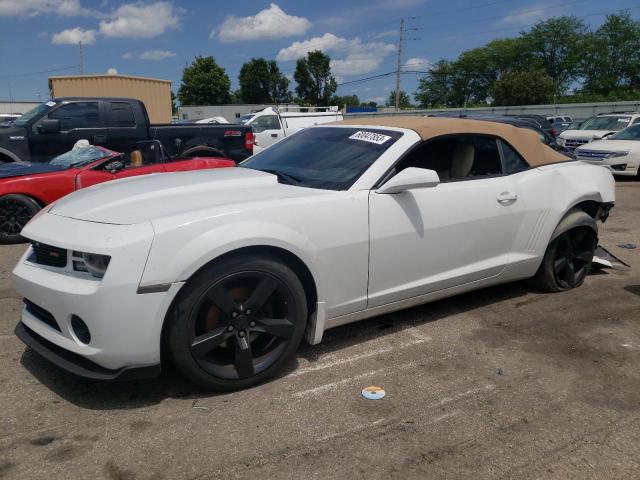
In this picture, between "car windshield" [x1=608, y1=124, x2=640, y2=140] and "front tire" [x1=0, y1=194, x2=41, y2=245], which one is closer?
"front tire" [x1=0, y1=194, x2=41, y2=245]

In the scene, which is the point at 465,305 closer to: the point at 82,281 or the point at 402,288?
the point at 402,288

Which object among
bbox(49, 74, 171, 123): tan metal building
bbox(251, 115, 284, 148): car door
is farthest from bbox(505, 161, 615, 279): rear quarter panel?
bbox(49, 74, 171, 123): tan metal building

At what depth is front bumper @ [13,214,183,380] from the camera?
250cm

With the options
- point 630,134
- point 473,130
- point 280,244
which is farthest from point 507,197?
point 630,134

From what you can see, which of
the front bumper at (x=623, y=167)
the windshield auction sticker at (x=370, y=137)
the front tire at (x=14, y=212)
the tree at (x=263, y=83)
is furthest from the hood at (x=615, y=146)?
the tree at (x=263, y=83)

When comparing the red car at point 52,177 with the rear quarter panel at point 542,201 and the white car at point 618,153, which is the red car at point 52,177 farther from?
the white car at point 618,153

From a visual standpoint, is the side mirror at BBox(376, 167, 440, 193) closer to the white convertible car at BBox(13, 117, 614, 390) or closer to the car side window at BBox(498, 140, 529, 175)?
the white convertible car at BBox(13, 117, 614, 390)

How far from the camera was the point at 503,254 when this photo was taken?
4.07 metres

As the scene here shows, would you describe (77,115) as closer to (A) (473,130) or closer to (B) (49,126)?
(B) (49,126)

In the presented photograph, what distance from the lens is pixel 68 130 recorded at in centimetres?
906

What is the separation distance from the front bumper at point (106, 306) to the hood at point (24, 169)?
432 centimetres

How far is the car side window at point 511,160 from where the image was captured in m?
4.19

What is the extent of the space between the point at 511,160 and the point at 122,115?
7470mm

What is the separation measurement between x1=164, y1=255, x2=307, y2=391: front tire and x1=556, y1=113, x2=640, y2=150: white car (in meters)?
16.3
